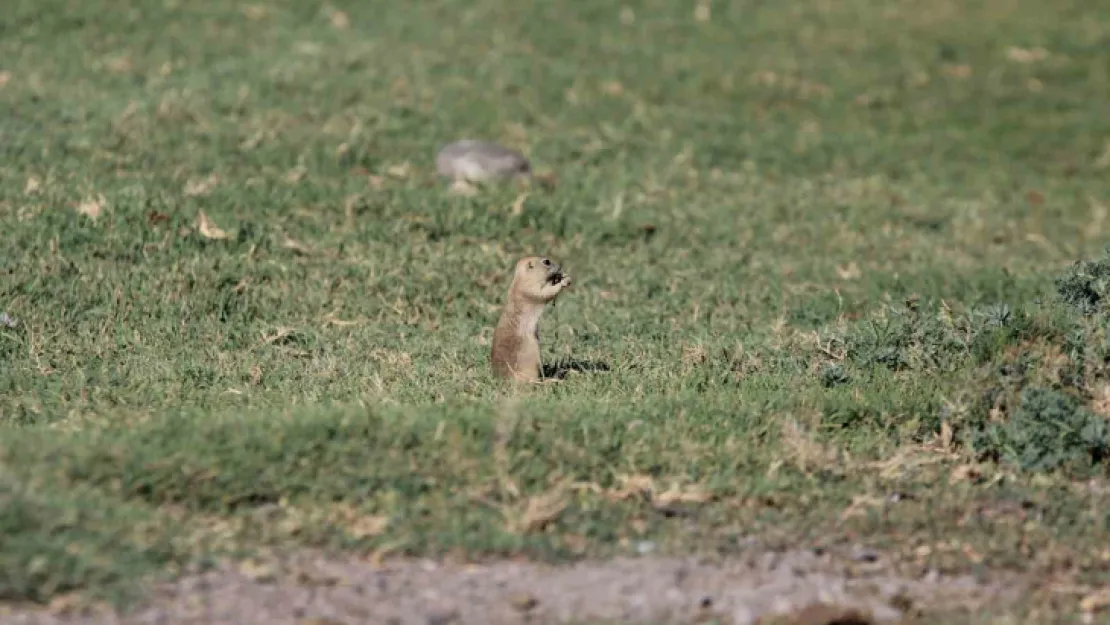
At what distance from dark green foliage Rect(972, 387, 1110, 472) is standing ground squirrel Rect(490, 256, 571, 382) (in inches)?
81.4

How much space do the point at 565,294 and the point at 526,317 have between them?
2.59m

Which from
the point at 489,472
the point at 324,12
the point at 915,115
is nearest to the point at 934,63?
the point at 915,115

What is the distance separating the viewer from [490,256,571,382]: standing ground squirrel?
7.66m

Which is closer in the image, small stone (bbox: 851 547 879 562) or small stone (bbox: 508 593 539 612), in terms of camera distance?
small stone (bbox: 508 593 539 612)

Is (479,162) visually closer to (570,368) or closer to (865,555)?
(570,368)

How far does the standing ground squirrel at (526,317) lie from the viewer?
7660 millimetres

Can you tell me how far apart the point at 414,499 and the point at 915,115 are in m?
11.3

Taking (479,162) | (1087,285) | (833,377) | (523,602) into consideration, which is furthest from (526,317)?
(479,162)

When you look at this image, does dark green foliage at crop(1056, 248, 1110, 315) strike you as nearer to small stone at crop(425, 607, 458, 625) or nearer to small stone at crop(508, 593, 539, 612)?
small stone at crop(508, 593, 539, 612)

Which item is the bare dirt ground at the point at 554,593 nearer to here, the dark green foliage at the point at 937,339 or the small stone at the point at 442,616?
the small stone at the point at 442,616

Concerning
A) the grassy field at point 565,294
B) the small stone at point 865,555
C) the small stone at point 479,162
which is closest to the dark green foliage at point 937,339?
the grassy field at point 565,294

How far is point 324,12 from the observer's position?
660 inches

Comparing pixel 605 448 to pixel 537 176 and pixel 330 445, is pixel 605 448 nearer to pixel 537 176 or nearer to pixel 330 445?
pixel 330 445

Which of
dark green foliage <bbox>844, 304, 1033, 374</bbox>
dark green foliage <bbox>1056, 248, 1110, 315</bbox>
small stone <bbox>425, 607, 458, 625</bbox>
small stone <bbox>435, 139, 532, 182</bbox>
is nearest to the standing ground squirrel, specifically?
dark green foliage <bbox>844, 304, 1033, 374</bbox>
